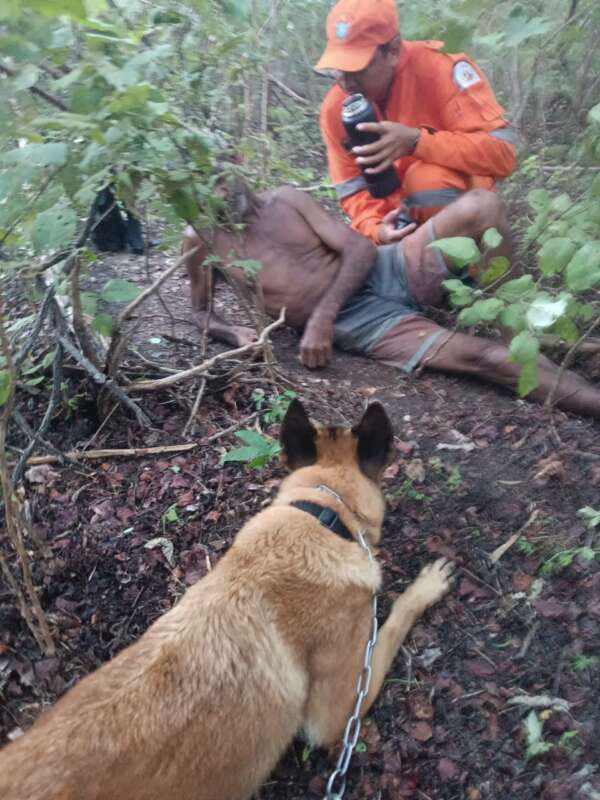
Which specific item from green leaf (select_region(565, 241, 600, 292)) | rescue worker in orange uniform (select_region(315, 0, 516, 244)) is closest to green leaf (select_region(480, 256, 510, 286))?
green leaf (select_region(565, 241, 600, 292))

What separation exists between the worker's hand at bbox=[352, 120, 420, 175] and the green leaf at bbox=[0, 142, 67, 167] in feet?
9.22

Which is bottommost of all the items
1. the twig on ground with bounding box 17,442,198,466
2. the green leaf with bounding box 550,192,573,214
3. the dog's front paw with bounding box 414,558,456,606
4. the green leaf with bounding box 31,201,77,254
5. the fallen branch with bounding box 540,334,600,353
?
the dog's front paw with bounding box 414,558,456,606

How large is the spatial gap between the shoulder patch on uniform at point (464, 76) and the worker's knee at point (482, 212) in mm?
971

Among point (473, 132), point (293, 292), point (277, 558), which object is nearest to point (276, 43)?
point (473, 132)

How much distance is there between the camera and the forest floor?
2.46m

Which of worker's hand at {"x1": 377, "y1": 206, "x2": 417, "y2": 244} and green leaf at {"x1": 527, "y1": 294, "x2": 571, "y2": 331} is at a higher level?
green leaf at {"x1": 527, "y1": 294, "x2": 571, "y2": 331}

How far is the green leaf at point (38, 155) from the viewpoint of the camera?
2.09 metres

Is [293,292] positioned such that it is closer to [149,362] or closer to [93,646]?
[149,362]

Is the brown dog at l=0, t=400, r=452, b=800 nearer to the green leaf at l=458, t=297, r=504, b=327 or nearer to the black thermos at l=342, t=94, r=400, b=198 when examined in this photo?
the green leaf at l=458, t=297, r=504, b=327

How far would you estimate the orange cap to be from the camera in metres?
4.30

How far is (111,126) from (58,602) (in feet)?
7.10

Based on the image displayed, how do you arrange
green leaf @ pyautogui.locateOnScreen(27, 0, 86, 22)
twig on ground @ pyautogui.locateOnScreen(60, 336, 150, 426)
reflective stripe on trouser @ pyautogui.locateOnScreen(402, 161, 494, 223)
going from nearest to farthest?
green leaf @ pyautogui.locateOnScreen(27, 0, 86, 22), twig on ground @ pyautogui.locateOnScreen(60, 336, 150, 426), reflective stripe on trouser @ pyautogui.locateOnScreen(402, 161, 494, 223)

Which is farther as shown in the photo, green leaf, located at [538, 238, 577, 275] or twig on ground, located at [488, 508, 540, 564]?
twig on ground, located at [488, 508, 540, 564]

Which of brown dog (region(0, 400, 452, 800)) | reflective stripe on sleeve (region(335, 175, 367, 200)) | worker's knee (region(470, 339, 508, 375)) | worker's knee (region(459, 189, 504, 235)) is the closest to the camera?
brown dog (region(0, 400, 452, 800))
